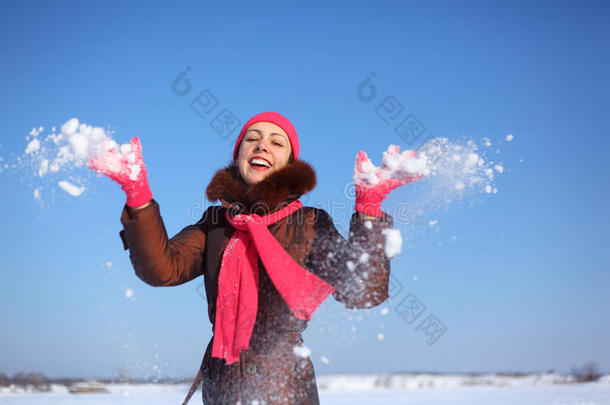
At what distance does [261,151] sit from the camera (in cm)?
278

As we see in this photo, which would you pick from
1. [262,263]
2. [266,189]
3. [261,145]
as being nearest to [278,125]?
[261,145]

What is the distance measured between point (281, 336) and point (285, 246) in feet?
1.51

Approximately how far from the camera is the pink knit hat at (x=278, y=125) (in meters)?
3.03

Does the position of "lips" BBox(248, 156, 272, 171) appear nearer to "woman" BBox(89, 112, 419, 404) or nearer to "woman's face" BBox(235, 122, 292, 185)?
"woman's face" BBox(235, 122, 292, 185)

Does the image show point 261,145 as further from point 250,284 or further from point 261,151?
point 250,284

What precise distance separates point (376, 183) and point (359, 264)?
0.39 meters

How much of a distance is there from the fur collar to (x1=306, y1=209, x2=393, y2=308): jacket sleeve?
34 centimetres

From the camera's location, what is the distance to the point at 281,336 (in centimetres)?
223

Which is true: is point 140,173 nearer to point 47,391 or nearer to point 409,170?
point 409,170

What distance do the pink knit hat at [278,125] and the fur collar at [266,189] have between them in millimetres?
482

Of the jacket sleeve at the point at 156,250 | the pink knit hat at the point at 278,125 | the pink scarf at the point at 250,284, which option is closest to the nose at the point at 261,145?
the pink knit hat at the point at 278,125

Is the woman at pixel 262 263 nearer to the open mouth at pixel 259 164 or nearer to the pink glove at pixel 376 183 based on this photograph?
the pink glove at pixel 376 183

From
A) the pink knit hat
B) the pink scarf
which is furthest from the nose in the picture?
the pink scarf

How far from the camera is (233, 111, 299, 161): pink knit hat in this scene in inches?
119
